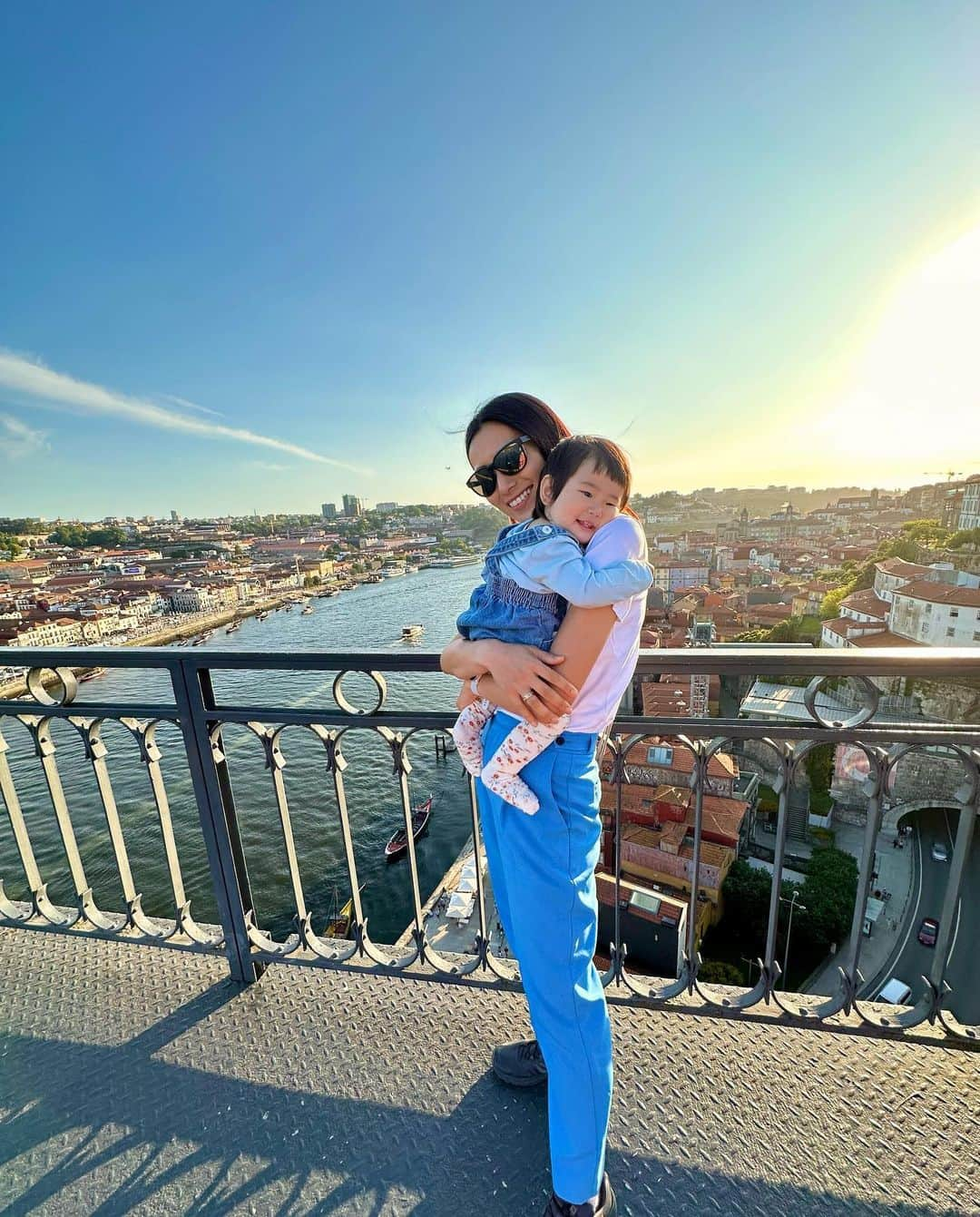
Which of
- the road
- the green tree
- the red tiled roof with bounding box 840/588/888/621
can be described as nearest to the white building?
the red tiled roof with bounding box 840/588/888/621

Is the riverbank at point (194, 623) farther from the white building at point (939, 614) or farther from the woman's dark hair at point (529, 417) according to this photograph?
the white building at point (939, 614)

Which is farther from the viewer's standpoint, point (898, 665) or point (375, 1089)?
point (375, 1089)

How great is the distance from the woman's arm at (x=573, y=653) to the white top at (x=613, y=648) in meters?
0.02

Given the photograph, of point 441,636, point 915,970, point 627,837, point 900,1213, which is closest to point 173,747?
point 441,636

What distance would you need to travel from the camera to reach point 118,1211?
114cm

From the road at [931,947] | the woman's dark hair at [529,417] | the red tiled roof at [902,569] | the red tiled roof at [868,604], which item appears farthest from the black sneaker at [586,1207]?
the red tiled roof at [902,569]

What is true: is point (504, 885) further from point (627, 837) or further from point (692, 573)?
point (692, 573)

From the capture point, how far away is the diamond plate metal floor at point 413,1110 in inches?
45.4

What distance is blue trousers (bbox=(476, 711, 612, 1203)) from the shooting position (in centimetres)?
96

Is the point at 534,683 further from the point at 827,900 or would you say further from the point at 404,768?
the point at 827,900

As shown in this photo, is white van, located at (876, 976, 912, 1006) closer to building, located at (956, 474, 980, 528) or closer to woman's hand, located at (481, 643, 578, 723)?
woman's hand, located at (481, 643, 578, 723)

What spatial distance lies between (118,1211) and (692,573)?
41.9m

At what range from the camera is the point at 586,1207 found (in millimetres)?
1029

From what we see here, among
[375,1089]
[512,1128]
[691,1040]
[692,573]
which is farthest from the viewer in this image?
[692,573]
